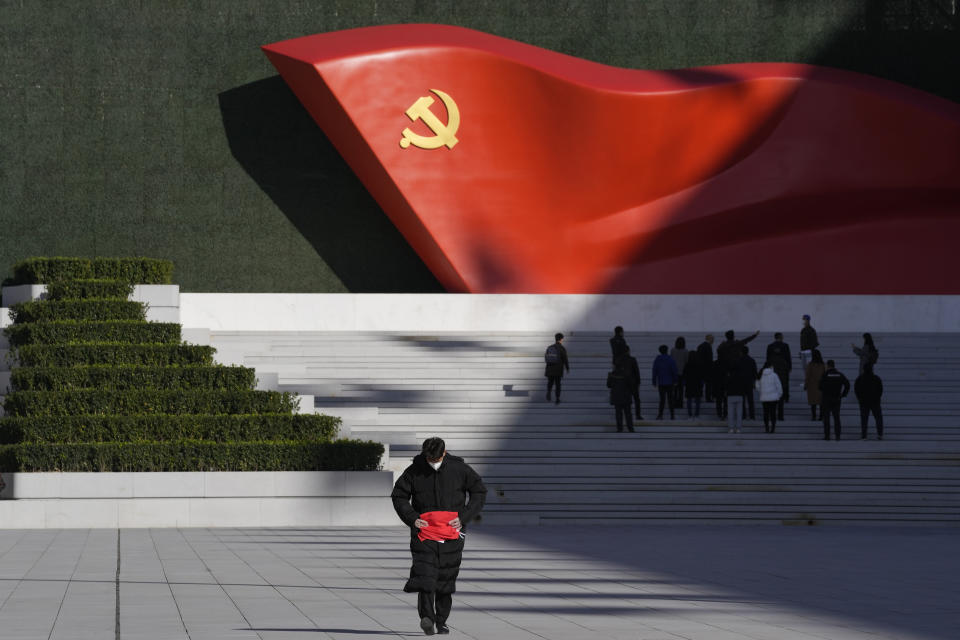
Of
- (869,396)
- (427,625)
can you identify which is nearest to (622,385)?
(869,396)

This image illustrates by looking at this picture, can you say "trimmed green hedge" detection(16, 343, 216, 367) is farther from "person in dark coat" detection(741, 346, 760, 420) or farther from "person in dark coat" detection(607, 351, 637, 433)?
"person in dark coat" detection(741, 346, 760, 420)

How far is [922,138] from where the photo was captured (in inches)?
1029

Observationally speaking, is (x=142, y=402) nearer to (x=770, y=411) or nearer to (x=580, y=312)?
(x=770, y=411)

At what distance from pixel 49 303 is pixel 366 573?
10566 millimetres

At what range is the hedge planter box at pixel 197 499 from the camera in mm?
13766

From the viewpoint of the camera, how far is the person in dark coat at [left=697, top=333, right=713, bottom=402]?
1805 centimetres

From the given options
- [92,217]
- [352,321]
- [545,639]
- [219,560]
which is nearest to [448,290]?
[352,321]

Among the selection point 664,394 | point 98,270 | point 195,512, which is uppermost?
point 98,270

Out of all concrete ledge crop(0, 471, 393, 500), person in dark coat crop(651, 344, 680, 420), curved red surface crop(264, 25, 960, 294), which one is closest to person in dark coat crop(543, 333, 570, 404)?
person in dark coat crop(651, 344, 680, 420)

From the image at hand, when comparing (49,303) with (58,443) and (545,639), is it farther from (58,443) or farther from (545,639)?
(545,639)

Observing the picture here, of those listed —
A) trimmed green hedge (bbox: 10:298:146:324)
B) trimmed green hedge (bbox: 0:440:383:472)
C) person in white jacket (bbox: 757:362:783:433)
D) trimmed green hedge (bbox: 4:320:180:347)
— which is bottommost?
trimmed green hedge (bbox: 0:440:383:472)

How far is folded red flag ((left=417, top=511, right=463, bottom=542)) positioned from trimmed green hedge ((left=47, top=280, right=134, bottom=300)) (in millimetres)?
13953

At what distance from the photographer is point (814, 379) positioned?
1766 cm

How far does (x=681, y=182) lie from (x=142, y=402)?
13.8 meters
